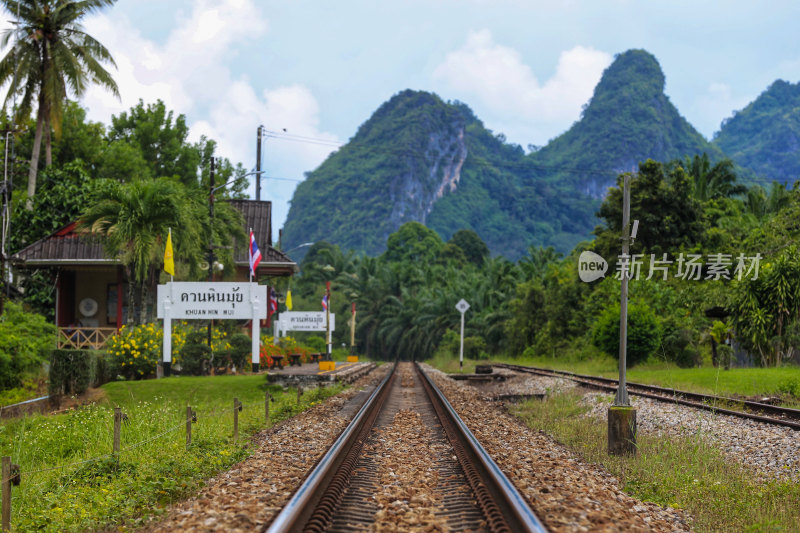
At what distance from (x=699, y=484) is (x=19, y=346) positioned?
19950 mm

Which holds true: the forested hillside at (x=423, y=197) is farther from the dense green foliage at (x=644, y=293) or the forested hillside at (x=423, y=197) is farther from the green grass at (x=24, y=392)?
the green grass at (x=24, y=392)

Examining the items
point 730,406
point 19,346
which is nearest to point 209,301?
point 19,346

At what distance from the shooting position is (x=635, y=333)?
26984 millimetres

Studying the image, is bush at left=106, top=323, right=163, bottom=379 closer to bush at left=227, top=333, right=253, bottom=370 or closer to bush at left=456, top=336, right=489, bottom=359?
bush at left=227, top=333, right=253, bottom=370

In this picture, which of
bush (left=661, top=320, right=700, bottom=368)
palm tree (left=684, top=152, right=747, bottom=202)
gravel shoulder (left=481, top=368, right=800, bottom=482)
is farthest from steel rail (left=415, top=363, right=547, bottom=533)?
palm tree (left=684, top=152, right=747, bottom=202)

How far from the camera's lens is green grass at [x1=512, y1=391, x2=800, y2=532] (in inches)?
279

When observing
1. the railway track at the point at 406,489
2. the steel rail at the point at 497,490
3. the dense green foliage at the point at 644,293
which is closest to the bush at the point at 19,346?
the railway track at the point at 406,489

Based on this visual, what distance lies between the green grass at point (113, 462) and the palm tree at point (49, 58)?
2269 centimetres

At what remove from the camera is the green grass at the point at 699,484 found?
7078mm

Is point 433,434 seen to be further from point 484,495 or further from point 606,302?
point 606,302

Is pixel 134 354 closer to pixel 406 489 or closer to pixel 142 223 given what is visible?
pixel 142 223

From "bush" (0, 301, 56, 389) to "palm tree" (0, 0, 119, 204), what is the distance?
47.7ft

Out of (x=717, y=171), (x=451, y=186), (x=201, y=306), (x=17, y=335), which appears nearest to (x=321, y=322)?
(x=201, y=306)

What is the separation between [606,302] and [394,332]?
31238 millimetres
